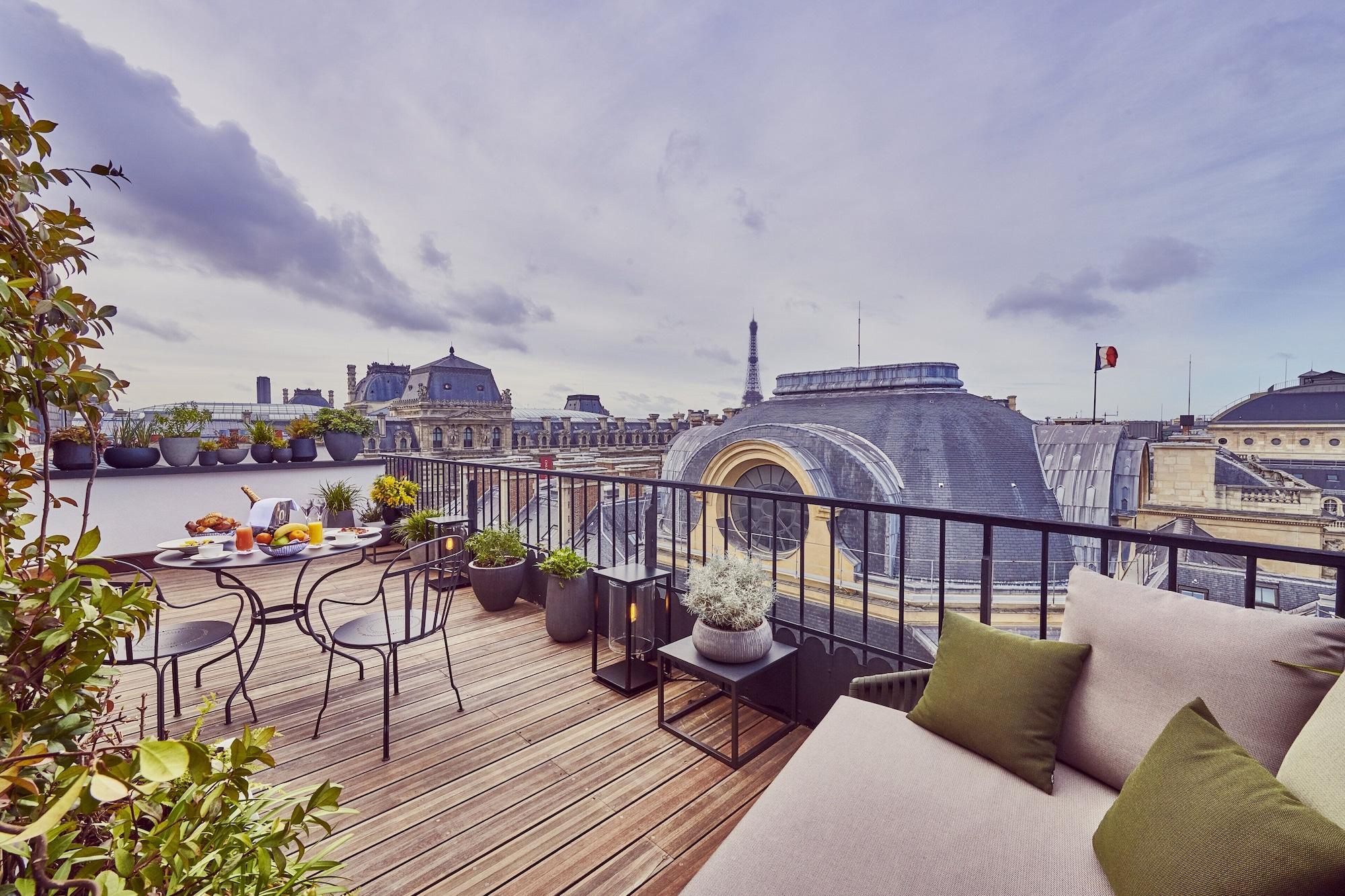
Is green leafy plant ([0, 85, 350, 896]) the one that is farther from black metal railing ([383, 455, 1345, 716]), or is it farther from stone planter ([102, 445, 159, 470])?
stone planter ([102, 445, 159, 470])

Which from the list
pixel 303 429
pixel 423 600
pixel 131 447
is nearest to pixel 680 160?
pixel 303 429

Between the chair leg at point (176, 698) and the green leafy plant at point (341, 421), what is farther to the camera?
the green leafy plant at point (341, 421)

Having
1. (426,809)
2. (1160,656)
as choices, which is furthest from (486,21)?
(1160,656)

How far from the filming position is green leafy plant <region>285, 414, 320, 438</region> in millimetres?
6020

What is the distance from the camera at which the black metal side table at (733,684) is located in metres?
2.27

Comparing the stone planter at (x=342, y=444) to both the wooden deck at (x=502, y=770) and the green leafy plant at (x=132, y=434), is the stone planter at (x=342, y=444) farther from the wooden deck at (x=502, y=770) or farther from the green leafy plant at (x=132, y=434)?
the wooden deck at (x=502, y=770)

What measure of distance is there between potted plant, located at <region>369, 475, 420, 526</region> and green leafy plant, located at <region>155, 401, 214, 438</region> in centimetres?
183

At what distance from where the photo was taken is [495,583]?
411 centimetres

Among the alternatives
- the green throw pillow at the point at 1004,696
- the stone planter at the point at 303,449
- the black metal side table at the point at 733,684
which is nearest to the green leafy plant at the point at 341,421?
the stone planter at the point at 303,449

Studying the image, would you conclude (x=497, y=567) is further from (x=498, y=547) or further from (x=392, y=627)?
(x=392, y=627)

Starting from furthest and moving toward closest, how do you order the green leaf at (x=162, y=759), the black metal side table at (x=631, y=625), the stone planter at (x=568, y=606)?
1. the stone planter at (x=568, y=606)
2. the black metal side table at (x=631, y=625)
3. the green leaf at (x=162, y=759)

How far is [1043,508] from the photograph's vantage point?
1556 cm

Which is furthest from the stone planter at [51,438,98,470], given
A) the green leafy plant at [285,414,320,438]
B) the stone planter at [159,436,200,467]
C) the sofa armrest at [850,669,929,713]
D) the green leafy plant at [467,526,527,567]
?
the sofa armrest at [850,669,929,713]

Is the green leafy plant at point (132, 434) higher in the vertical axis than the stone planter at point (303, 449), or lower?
higher
